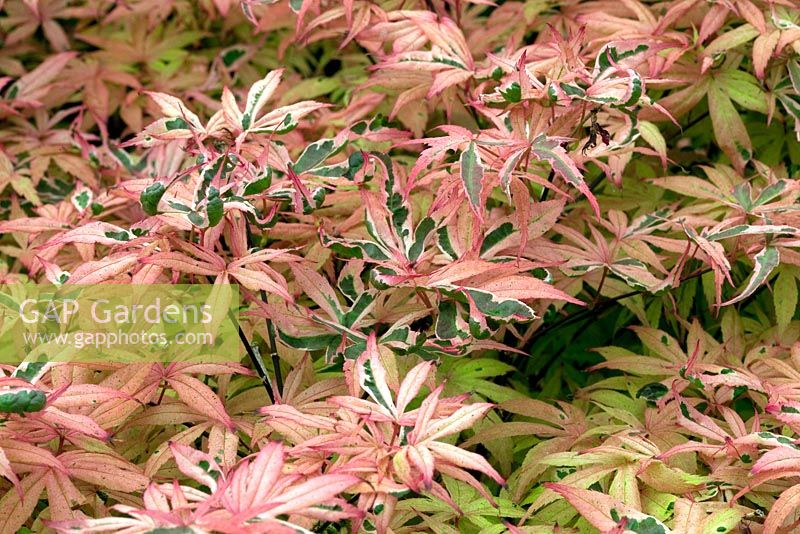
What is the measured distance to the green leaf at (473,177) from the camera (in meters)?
1.24

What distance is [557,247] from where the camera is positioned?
1.53 metres

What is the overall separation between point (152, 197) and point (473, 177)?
0.47 meters

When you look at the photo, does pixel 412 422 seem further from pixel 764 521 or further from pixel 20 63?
pixel 20 63

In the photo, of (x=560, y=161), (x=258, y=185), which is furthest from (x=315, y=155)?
(x=560, y=161)

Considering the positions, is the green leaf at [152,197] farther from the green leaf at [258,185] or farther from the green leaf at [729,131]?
the green leaf at [729,131]

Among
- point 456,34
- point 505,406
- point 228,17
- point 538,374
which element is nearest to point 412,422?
point 505,406

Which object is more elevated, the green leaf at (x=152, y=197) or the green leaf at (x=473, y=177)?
the green leaf at (x=152, y=197)

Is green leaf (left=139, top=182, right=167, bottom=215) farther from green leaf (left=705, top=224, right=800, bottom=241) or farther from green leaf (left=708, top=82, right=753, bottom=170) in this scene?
green leaf (left=708, top=82, right=753, bottom=170)

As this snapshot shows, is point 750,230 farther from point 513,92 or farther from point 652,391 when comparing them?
point 513,92

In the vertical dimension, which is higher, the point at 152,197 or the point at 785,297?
the point at 152,197

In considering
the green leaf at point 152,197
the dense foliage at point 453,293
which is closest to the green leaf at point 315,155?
the dense foliage at point 453,293

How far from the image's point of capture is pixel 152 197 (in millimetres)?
1269

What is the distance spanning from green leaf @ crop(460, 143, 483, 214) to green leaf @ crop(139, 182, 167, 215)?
0.45m

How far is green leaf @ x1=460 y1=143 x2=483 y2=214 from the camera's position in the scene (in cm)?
124
